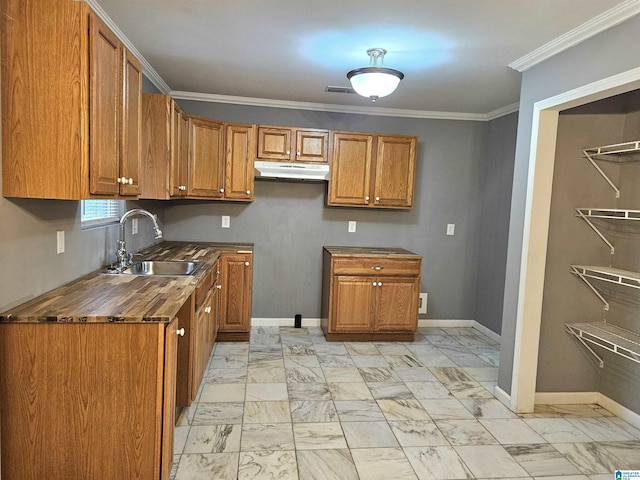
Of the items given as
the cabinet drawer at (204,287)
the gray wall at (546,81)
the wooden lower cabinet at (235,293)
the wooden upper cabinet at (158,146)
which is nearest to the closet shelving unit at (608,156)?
the gray wall at (546,81)

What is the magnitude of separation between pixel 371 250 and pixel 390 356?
110 cm

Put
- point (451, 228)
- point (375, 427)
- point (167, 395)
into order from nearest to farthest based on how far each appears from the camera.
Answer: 1. point (167, 395)
2. point (375, 427)
3. point (451, 228)

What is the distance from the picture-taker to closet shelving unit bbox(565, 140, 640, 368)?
261 centimetres

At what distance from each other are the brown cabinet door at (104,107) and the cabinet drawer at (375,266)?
2.41 meters

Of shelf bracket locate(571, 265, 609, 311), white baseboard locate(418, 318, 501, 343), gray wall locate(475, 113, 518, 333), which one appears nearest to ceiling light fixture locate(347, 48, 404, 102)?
shelf bracket locate(571, 265, 609, 311)

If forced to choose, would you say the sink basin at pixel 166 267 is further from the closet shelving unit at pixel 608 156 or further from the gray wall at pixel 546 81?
the closet shelving unit at pixel 608 156

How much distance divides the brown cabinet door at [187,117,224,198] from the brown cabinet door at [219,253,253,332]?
2.16 ft

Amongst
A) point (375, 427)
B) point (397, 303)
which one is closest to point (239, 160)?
point (397, 303)

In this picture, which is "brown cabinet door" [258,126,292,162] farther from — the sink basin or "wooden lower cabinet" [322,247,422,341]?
the sink basin

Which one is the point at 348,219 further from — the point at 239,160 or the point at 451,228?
the point at 239,160

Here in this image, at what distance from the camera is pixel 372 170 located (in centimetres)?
426

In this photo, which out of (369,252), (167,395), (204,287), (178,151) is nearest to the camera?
(167,395)

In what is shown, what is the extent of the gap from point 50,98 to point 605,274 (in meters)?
3.16

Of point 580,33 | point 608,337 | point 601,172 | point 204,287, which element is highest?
point 580,33
